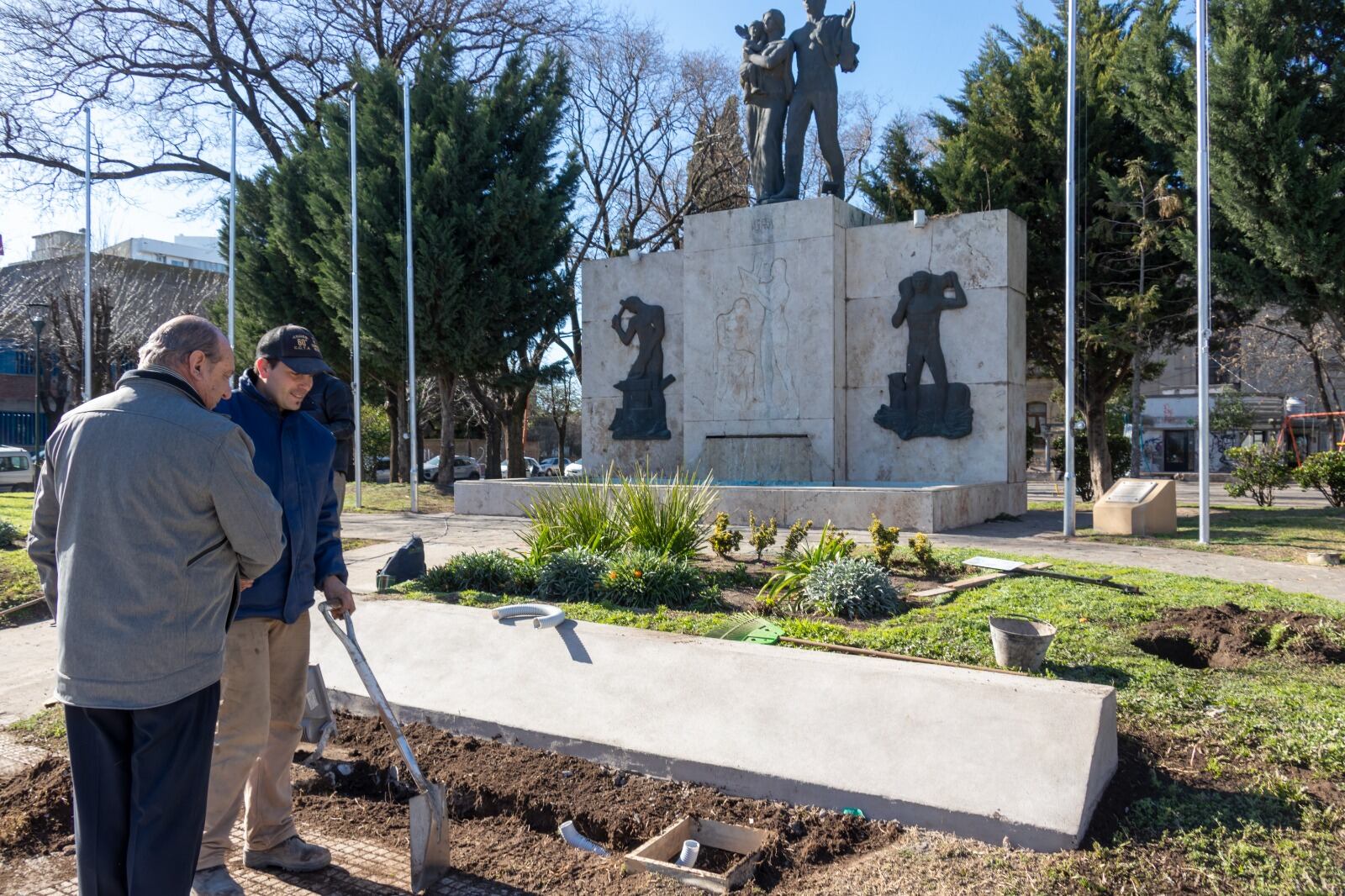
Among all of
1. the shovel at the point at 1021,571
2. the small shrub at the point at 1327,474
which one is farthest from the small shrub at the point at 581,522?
the small shrub at the point at 1327,474

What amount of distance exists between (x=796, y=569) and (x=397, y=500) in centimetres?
1385

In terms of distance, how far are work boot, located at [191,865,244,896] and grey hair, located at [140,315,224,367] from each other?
169 centimetres

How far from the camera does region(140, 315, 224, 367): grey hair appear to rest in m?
2.75

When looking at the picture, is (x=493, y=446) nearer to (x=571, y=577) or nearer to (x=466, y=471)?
(x=466, y=471)

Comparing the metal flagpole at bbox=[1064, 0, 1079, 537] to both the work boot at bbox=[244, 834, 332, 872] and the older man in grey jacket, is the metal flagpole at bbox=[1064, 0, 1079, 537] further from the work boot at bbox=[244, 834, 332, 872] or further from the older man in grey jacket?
the older man in grey jacket

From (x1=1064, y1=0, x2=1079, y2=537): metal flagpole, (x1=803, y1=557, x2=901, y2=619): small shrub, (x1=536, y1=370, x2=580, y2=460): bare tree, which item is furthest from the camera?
(x1=536, y1=370, x2=580, y2=460): bare tree

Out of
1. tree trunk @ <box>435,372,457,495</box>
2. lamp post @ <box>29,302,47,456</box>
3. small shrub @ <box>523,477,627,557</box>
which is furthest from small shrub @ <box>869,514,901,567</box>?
lamp post @ <box>29,302,47,456</box>

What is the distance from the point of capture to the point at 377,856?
3596mm

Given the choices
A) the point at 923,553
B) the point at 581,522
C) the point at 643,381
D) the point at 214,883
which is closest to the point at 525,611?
the point at 214,883

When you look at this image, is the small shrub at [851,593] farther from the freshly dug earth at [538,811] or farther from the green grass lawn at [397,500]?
the green grass lawn at [397,500]

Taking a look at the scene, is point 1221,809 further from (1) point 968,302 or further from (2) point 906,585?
(1) point 968,302

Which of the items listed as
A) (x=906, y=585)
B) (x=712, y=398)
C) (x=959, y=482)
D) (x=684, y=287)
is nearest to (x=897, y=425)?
(x=959, y=482)

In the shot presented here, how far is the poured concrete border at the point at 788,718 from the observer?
3.45 m

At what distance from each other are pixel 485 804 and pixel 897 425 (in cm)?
1144
